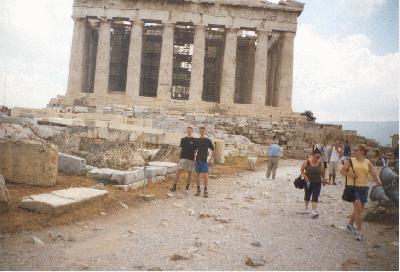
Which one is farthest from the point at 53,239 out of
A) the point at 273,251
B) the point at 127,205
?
the point at 273,251

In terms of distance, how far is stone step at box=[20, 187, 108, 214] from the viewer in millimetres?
5656

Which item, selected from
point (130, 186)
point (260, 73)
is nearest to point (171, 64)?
point (260, 73)

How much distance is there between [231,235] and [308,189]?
2758mm

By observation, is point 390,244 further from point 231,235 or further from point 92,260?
point 92,260

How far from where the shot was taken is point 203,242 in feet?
17.3

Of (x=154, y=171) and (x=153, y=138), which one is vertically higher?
(x=153, y=138)

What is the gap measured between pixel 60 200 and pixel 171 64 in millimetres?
25936

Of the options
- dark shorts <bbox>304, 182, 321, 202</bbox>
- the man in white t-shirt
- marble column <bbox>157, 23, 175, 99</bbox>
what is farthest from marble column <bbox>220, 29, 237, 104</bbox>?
dark shorts <bbox>304, 182, 321, 202</bbox>

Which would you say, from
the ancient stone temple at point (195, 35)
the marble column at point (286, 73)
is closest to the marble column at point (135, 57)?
the ancient stone temple at point (195, 35)

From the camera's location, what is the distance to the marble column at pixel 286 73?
3092 centimetres

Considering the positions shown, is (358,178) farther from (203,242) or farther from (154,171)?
(154,171)

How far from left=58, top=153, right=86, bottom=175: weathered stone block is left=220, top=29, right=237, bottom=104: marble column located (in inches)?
885

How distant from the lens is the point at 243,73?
3750cm

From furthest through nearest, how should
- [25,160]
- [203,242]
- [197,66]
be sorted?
[197,66], [25,160], [203,242]
